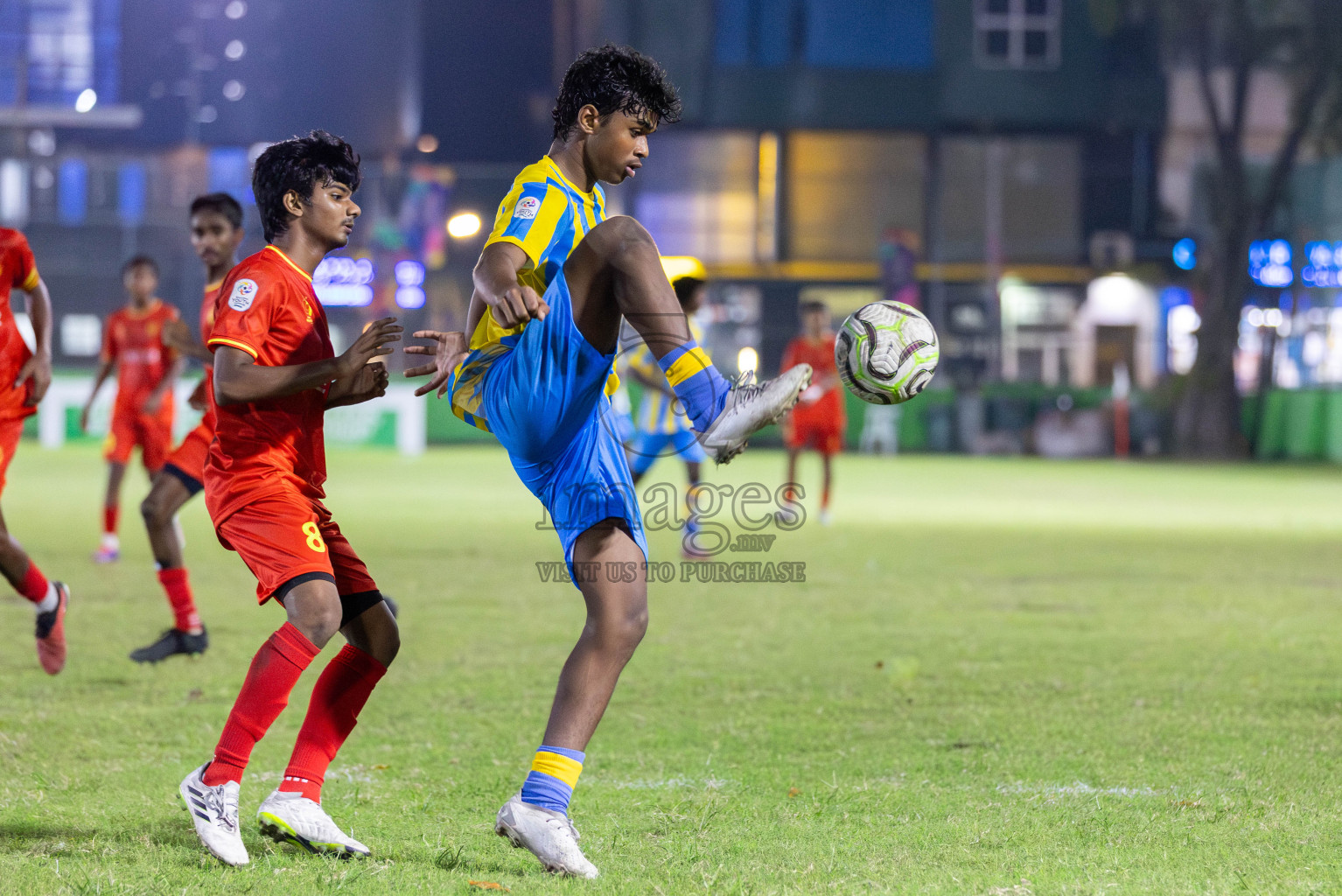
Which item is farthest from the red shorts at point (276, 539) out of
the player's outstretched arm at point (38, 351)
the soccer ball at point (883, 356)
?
the player's outstretched arm at point (38, 351)

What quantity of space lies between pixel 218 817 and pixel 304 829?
0.21 metres

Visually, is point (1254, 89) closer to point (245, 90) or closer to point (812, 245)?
point (812, 245)

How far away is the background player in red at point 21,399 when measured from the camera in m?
5.78

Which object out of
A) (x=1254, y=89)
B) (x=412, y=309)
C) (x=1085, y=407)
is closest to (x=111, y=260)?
(x=412, y=309)

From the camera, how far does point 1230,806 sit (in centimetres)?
420

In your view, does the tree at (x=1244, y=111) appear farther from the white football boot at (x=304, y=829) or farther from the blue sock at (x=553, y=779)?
the white football boot at (x=304, y=829)

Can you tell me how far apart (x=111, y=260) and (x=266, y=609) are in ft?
107

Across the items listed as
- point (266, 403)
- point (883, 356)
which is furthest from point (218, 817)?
point (883, 356)

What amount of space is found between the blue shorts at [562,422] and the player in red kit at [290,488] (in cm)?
35

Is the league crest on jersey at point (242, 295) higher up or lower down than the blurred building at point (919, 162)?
lower down

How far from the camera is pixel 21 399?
589 cm

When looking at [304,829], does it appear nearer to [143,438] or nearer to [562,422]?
[562,422]

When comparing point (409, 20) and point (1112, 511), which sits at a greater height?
point (409, 20)

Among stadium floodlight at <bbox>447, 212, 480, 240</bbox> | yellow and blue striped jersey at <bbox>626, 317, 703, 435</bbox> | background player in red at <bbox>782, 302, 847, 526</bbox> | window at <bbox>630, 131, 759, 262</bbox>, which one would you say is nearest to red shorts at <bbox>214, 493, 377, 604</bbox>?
yellow and blue striped jersey at <bbox>626, 317, 703, 435</bbox>
